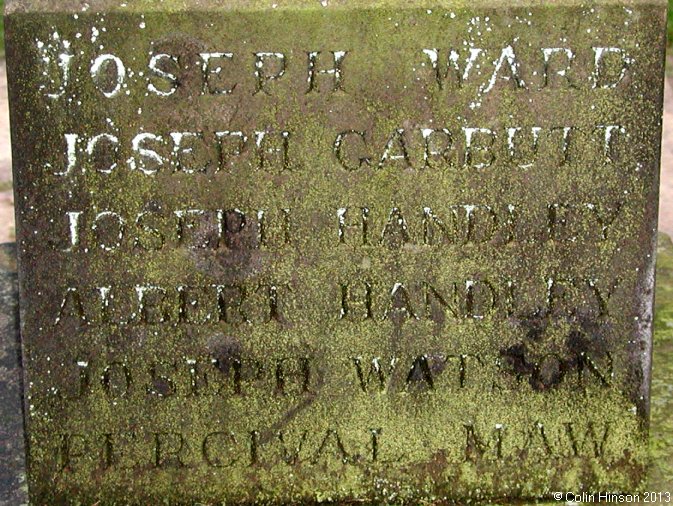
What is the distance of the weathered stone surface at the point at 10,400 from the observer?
10.8 ft

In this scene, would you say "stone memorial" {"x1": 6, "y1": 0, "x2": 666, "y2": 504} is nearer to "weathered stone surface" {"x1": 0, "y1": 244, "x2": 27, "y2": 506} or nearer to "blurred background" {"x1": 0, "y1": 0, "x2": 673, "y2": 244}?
"weathered stone surface" {"x1": 0, "y1": 244, "x2": 27, "y2": 506}

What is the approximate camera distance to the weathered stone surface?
3.31 m

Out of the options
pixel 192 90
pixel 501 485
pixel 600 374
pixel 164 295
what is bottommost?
pixel 501 485

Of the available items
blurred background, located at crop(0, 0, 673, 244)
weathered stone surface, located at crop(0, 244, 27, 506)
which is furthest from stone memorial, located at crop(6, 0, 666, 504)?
blurred background, located at crop(0, 0, 673, 244)

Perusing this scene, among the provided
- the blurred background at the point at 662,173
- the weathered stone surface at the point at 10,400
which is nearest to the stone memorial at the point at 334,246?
the weathered stone surface at the point at 10,400

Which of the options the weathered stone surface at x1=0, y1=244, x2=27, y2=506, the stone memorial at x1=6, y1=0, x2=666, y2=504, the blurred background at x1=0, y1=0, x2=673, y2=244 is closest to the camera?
the stone memorial at x1=6, y1=0, x2=666, y2=504

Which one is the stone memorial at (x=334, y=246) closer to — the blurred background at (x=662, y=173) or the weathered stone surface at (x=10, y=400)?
the weathered stone surface at (x=10, y=400)

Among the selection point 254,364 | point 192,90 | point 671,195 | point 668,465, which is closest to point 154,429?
point 254,364

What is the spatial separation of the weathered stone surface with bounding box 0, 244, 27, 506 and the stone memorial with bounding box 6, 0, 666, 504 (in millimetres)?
107

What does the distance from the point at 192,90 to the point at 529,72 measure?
732 millimetres

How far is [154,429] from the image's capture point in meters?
3.19

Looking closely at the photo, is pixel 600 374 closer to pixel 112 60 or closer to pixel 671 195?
pixel 112 60

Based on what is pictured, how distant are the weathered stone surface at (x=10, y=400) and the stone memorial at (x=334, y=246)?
11 centimetres

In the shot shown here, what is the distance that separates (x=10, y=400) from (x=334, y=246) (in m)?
1.13
